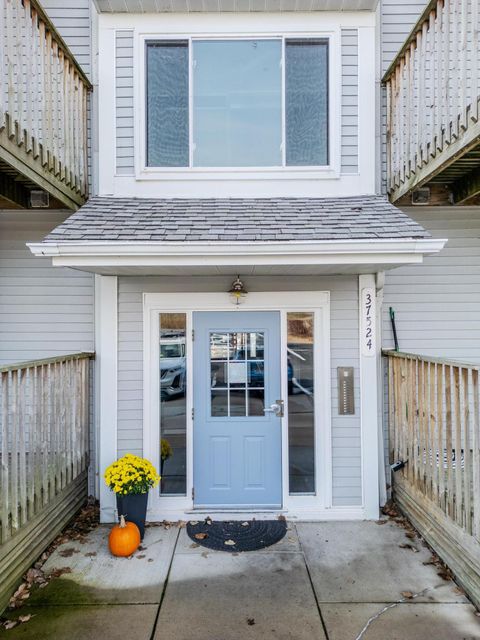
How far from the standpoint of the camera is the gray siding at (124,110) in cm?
521

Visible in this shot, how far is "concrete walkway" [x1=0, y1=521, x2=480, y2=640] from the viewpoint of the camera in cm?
319

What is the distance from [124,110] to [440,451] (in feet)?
16.7

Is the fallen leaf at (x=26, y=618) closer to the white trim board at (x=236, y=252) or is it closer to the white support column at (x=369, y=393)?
the white trim board at (x=236, y=252)

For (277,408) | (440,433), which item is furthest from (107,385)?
(440,433)

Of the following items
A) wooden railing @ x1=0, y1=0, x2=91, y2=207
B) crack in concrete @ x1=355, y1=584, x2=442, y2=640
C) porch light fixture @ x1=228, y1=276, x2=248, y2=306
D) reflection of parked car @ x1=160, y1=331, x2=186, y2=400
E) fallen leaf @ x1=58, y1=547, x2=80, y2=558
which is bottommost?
crack in concrete @ x1=355, y1=584, x2=442, y2=640

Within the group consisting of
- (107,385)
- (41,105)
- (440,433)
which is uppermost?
(41,105)

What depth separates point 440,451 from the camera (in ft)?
13.2

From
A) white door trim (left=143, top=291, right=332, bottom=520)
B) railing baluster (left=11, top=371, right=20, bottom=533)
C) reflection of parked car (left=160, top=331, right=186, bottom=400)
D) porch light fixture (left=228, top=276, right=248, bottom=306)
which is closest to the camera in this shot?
railing baluster (left=11, top=371, right=20, bottom=533)

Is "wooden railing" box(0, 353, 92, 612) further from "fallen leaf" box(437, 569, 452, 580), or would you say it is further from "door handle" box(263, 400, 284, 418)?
"fallen leaf" box(437, 569, 452, 580)

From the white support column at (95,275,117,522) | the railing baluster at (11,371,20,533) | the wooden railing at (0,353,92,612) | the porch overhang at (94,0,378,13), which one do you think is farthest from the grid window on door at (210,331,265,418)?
the porch overhang at (94,0,378,13)

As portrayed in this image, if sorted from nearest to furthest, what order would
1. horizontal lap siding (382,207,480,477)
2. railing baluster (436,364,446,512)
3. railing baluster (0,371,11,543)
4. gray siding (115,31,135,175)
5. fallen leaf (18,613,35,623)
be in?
fallen leaf (18,613,35,623) < railing baluster (0,371,11,543) < railing baluster (436,364,446,512) < gray siding (115,31,135,175) < horizontal lap siding (382,207,480,477)

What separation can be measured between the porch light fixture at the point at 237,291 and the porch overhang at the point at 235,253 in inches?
24.5

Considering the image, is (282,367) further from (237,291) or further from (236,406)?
(237,291)

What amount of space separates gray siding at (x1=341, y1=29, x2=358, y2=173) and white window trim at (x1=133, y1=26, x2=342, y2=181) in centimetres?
7
